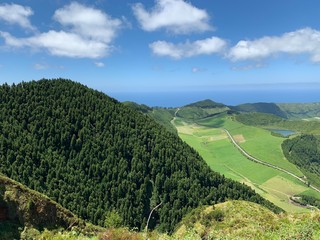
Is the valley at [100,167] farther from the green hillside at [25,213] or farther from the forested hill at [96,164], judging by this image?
the green hillside at [25,213]

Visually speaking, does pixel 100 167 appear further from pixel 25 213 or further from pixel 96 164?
pixel 25 213

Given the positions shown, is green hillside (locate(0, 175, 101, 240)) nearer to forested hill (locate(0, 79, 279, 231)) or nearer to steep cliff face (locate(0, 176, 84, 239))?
steep cliff face (locate(0, 176, 84, 239))

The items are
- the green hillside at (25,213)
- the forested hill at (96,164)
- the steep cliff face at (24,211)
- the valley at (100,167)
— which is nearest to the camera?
the green hillside at (25,213)

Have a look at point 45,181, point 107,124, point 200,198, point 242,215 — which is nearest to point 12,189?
point 242,215

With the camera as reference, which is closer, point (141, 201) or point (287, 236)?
point (287, 236)

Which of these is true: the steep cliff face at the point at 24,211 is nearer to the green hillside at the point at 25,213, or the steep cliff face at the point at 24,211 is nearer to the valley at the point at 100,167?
the green hillside at the point at 25,213

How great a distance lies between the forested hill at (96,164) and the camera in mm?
136000

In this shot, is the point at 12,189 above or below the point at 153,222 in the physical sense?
above

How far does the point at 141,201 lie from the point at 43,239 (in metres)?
124

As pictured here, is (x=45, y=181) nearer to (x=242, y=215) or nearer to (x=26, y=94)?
(x=26, y=94)

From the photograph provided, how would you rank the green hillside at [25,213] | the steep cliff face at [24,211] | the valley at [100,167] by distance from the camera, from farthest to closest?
Answer: the valley at [100,167] < the steep cliff face at [24,211] < the green hillside at [25,213]

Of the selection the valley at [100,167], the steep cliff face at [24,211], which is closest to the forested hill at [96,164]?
the valley at [100,167]

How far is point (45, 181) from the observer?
448 feet

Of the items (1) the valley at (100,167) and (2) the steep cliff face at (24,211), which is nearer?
(2) the steep cliff face at (24,211)
